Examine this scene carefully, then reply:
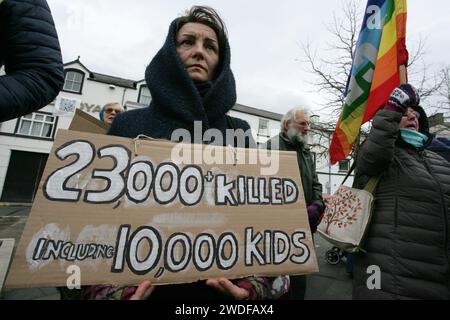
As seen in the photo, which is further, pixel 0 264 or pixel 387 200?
pixel 387 200

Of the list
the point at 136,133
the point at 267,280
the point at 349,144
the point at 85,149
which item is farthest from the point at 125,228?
the point at 349,144

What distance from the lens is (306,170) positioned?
2238mm

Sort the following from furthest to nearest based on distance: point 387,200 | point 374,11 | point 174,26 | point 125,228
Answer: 1. point 374,11
2. point 387,200
3. point 174,26
4. point 125,228

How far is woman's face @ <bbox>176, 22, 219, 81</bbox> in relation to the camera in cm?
117

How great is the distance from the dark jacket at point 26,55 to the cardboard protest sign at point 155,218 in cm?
35

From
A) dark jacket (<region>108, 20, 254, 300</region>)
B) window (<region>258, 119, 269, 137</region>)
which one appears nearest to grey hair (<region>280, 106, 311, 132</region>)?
dark jacket (<region>108, 20, 254, 300</region>)

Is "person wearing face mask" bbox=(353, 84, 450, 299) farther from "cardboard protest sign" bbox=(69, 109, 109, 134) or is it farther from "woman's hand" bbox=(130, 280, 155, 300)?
"cardboard protest sign" bbox=(69, 109, 109, 134)

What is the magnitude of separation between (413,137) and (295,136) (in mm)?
935

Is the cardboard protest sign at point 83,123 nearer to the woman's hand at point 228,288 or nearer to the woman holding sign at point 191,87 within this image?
the woman holding sign at point 191,87

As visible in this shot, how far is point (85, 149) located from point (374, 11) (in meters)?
3.02

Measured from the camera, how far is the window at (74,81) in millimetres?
15002

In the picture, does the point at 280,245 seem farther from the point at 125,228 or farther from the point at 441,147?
the point at 441,147

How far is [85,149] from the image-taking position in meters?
0.84

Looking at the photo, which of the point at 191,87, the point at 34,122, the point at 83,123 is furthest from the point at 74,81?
the point at 191,87
